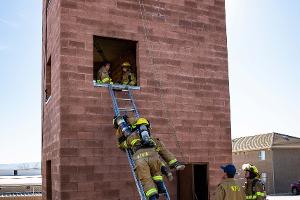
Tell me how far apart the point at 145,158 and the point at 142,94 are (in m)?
2.48

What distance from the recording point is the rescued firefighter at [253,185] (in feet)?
29.8

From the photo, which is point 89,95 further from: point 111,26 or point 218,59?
point 218,59

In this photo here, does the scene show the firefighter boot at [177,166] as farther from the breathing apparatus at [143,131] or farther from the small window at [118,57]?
the small window at [118,57]

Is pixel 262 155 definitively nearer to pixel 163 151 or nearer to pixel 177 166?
Result: pixel 163 151

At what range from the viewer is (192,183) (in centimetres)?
968

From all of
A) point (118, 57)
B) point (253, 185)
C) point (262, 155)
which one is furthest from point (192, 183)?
point (262, 155)

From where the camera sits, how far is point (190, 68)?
994 centimetres

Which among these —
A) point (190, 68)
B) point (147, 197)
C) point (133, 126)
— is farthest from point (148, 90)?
point (147, 197)

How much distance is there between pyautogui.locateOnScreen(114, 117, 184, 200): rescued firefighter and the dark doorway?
8.37 feet

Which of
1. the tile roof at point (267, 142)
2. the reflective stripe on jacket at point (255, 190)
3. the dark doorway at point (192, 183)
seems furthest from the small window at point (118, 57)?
the tile roof at point (267, 142)

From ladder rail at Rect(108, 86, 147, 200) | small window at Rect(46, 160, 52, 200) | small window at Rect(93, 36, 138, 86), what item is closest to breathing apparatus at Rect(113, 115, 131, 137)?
ladder rail at Rect(108, 86, 147, 200)

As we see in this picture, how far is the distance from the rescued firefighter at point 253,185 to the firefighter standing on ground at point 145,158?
9.74ft

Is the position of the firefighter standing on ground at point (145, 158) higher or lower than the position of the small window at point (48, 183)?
higher

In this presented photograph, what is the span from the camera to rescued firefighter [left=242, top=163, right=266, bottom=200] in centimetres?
909
